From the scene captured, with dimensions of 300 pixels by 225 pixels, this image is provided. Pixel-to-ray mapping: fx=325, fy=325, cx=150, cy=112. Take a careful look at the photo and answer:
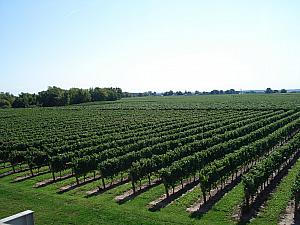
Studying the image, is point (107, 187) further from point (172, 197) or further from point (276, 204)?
point (276, 204)

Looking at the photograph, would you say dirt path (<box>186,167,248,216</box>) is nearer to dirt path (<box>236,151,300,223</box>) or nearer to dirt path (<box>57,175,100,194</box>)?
dirt path (<box>236,151,300,223</box>)

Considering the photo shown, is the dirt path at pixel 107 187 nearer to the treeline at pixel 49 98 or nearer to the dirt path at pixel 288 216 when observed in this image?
the dirt path at pixel 288 216

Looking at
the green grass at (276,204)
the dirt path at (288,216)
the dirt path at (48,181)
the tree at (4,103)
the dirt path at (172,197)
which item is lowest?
the dirt path at (288,216)

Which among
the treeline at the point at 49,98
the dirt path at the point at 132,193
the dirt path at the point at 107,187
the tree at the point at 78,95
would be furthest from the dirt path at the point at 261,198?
the tree at the point at 78,95

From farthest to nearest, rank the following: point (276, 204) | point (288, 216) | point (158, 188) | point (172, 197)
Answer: point (158, 188)
point (172, 197)
point (276, 204)
point (288, 216)

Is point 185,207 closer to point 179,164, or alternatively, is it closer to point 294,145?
point 179,164

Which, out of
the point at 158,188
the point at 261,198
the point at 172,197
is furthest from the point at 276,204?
the point at 158,188

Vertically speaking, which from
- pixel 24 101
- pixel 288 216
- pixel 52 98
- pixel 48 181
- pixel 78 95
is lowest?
pixel 288 216

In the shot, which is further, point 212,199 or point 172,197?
point 172,197

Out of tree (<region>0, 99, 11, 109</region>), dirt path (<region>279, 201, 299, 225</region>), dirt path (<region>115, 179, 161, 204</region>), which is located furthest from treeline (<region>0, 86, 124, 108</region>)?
dirt path (<region>279, 201, 299, 225</region>)

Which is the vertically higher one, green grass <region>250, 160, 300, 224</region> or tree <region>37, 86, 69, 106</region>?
tree <region>37, 86, 69, 106</region>

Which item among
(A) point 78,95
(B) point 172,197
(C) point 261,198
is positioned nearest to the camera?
(C) point 261,198

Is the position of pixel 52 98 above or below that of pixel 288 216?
above

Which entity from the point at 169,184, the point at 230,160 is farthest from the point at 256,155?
the point at 169,184
